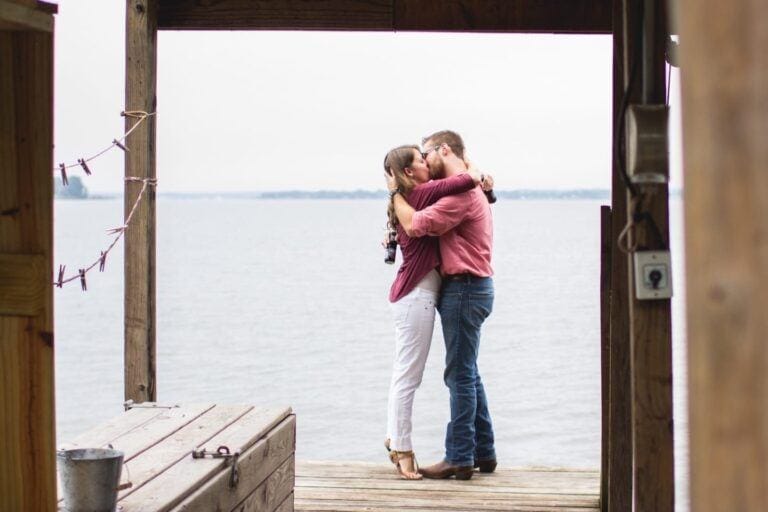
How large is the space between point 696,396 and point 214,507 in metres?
2.74

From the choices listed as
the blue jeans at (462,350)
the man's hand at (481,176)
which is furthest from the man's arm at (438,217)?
the blue jeans at (462,350)

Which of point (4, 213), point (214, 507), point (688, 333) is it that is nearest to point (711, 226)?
point (688, 333)

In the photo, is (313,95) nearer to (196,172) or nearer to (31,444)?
(196,172)

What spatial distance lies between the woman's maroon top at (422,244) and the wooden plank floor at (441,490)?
3.05ft

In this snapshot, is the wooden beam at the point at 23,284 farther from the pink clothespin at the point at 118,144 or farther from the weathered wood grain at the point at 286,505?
the pink clothespin at the point at 118,144

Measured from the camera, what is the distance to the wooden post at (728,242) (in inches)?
49.6

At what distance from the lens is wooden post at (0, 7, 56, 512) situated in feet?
8.58

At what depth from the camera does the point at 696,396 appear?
139cm

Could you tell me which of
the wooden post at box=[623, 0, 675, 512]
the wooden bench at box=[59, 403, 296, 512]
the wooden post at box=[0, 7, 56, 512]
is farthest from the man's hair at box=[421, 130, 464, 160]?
the wooden post at box=[0, 7, 56, 512]

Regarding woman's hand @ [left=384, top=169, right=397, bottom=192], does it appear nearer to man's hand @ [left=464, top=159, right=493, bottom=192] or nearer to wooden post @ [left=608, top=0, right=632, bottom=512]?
man's hand @ [left=464, top=159, right=493, bottom=192]

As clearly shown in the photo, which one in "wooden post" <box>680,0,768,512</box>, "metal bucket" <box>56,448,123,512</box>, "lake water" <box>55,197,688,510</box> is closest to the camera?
"wooden post" <box>680,0,768,512</box>

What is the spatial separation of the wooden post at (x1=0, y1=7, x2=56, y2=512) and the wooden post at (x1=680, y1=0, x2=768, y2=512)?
1.67 meters

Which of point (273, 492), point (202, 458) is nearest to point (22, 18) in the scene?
point (202, 458)

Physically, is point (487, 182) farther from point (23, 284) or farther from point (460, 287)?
point (23, 284)
